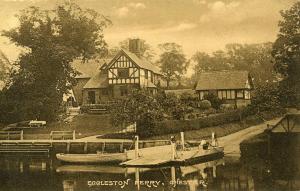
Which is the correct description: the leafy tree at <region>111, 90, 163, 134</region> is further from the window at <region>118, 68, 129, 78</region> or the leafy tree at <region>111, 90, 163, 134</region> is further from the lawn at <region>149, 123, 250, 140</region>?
the window at <region>118, 68, 129, 78</region>

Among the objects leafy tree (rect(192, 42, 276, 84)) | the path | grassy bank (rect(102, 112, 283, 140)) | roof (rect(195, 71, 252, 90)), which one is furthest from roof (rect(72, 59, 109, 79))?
the path

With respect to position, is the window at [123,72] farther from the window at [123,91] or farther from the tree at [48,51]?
the tree at [48,51]

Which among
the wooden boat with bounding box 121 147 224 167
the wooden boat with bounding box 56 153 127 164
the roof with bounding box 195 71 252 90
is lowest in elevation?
the wooden boat with bounding box 56 153 127 164

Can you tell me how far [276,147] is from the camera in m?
7.10

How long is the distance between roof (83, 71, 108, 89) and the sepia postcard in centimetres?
126

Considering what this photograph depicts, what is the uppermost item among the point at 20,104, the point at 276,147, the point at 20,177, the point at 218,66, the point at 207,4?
the point at 207,4

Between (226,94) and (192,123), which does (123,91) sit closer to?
(192,123)

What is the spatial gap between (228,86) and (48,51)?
11.4 ft

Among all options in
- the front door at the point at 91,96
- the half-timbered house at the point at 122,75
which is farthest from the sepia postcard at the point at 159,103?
the half-timbered house at the point at 122,75

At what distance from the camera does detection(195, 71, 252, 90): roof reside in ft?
24.6

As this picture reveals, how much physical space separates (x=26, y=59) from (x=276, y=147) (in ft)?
14.7

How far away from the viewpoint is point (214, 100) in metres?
7.86

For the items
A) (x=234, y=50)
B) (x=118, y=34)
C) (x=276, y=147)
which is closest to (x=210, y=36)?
(x=234, y=50)

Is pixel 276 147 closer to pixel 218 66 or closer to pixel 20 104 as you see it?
pixel 218 66
